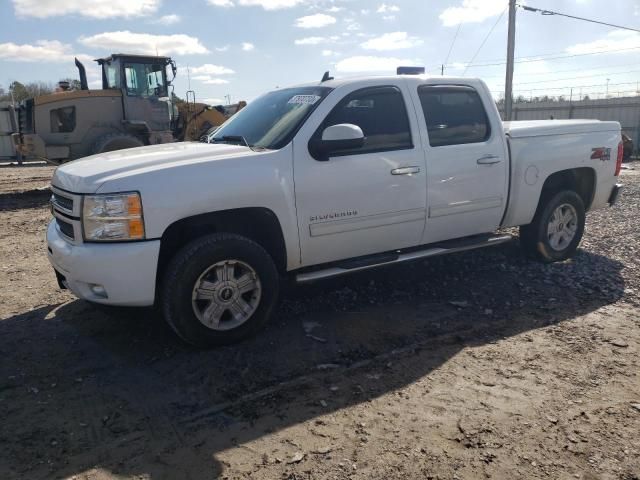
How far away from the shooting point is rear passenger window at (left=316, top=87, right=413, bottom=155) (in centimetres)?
464

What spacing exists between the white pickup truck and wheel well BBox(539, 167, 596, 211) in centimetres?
19

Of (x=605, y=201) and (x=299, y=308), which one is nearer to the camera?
(x=299, y=308)

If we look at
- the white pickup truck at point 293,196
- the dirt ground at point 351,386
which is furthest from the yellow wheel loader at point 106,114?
the white pickup truck at point 293,196

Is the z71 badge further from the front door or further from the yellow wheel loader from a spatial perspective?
the yellow wheel loader

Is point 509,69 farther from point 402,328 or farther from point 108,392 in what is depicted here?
point 108,392

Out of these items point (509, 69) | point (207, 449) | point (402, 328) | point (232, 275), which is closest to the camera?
point (207, 449)

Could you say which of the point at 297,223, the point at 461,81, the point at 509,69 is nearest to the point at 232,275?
the point at 297,223

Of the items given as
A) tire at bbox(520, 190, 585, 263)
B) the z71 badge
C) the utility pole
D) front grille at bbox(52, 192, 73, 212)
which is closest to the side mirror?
front grille at bbox(52, 192, 73, 212)

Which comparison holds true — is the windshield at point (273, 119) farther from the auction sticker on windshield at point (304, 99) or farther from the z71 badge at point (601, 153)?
the z71 badge at point (601, 153)

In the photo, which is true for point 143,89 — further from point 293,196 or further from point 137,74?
point 293,196

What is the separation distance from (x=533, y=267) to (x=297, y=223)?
3.17m

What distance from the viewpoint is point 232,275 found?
13.6 ft

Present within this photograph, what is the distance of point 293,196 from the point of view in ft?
14.0

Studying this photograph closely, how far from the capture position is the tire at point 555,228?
602cm
